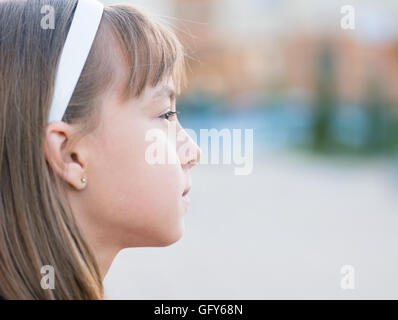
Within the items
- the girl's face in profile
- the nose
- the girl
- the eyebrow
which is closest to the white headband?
the girl

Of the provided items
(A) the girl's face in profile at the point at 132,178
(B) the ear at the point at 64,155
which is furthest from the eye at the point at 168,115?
(B) the ear at the point at 64,155

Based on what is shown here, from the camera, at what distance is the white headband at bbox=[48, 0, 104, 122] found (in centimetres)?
156

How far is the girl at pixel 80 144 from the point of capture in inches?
60.5

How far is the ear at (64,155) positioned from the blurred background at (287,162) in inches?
22.7


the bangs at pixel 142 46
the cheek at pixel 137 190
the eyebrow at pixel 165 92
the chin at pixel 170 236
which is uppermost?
the bangs at pixel 142 46

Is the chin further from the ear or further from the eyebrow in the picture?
the eyebrow

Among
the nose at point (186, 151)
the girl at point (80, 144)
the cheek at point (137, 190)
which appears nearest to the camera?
the girl at point (80, 144)

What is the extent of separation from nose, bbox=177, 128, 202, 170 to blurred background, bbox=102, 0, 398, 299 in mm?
442

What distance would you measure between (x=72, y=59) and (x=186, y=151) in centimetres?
43

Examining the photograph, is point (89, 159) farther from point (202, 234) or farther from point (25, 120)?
point (202, 234)

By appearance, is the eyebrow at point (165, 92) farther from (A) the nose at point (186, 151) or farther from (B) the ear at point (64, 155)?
(B) the ear at point (64, 155)

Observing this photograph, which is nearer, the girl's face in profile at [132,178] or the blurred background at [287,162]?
Answer: the girl's face in profile at [132,178]

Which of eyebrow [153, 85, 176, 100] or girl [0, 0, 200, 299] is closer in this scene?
girl [0, 0, 200, 299]

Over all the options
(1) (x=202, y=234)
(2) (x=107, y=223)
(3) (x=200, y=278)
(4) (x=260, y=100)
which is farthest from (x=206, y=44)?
(2) (x=107, y=223)
